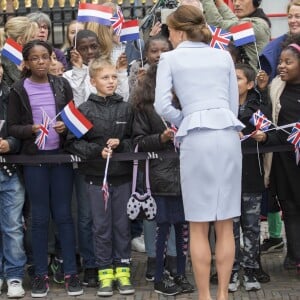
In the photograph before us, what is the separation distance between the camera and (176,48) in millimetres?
6383

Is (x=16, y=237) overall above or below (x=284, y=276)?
above

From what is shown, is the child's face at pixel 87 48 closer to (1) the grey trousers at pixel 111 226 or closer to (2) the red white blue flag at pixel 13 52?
(2) the red white blue flag at pixel 13 52

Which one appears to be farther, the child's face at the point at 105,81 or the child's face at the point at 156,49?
the child's face at the point at 156,49

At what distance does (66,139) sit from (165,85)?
4.23ft

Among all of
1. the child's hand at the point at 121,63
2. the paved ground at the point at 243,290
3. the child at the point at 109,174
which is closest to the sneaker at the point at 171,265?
the paved ground at the point at 243,290

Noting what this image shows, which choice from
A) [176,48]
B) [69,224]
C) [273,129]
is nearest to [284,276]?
[273,129]

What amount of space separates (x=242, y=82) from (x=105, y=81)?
1.08 metres

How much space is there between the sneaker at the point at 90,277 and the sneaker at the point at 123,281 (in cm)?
22

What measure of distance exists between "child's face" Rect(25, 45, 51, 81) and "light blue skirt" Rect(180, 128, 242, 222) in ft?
4.87

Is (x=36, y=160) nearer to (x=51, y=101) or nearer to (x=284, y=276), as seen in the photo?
(x=51, y=101)

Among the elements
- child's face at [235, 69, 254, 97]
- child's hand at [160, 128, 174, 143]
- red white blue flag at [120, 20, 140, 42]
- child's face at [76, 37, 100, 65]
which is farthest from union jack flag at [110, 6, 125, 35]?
child's hand at [160, 128, 174, 143]

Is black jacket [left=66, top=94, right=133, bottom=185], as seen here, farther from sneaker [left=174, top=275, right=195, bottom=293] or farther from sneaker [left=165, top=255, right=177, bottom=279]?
sneaker [left=174, top=275, right=195, bottom=293]

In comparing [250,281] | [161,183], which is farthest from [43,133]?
[250,281]

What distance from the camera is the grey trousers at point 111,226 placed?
719 cm
